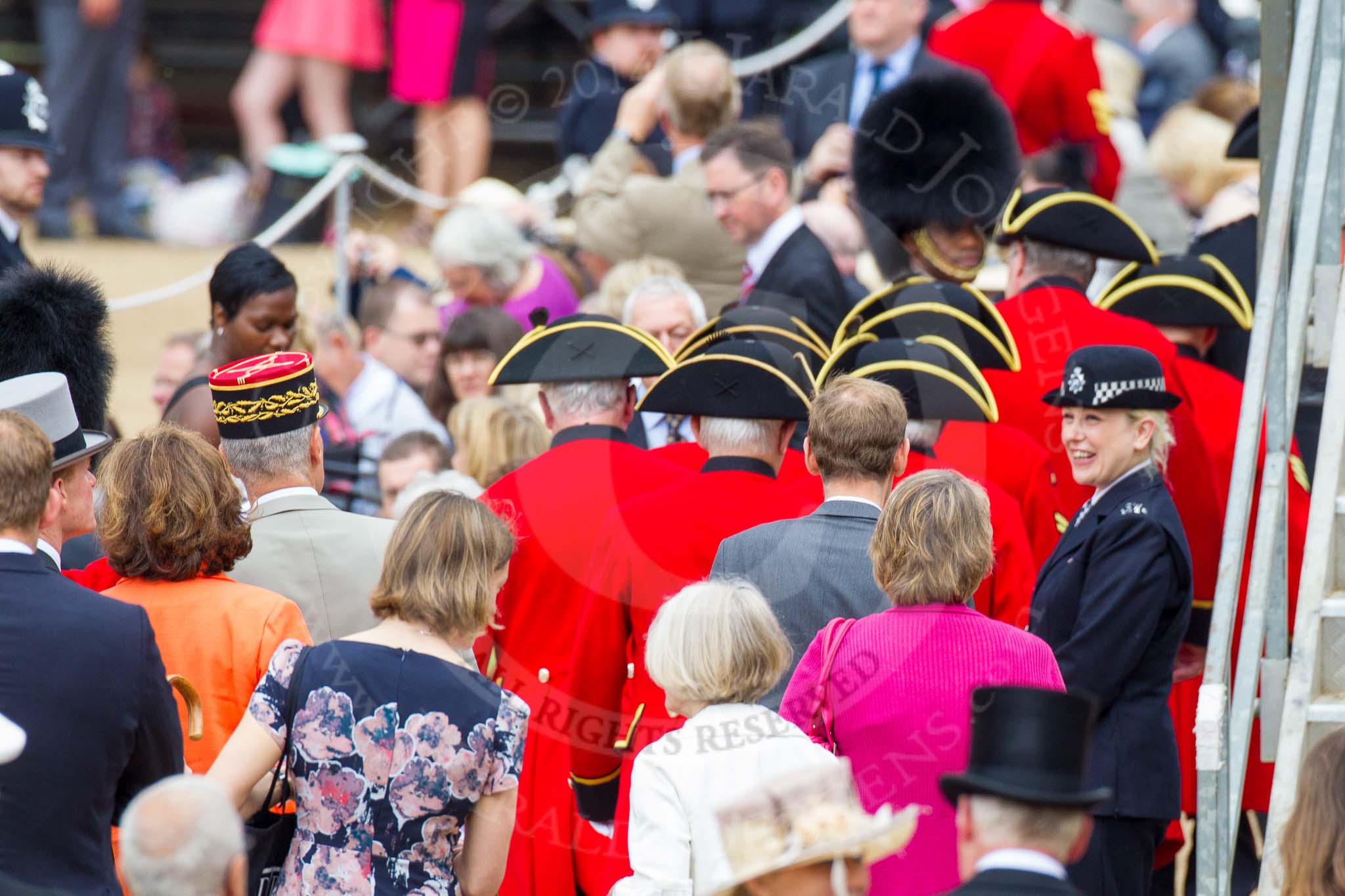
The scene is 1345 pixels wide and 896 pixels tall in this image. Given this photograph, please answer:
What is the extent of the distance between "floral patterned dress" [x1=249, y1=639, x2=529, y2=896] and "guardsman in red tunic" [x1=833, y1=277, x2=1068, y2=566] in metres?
1.83

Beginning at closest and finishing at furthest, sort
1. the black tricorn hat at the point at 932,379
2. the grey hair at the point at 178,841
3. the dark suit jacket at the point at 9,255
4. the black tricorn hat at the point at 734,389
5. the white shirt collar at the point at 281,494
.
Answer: the grey hair at the point at 178,841
the white shirt collar at the point at 281,494
the black tricorn hat at the point at 734,389
the black tricorn hat at the point at 932,379
the dark suit jacket at the point at 9,255

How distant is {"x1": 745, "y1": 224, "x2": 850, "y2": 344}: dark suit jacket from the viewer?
6.23m

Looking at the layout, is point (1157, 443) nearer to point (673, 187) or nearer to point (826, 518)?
point (826, 518)

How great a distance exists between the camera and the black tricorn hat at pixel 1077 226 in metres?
5.81

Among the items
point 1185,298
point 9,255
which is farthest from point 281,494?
point 1185,298

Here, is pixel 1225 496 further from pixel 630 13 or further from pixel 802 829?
pixel 630 13

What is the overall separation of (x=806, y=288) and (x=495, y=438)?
3.88ft

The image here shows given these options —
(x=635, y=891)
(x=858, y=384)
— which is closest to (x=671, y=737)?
(x=635, y=891)

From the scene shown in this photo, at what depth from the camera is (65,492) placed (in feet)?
12.7

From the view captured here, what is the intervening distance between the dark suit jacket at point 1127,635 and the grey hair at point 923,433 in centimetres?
50

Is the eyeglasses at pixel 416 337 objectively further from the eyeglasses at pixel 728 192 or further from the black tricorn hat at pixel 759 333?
the black tricorn hat at pixel 759 333

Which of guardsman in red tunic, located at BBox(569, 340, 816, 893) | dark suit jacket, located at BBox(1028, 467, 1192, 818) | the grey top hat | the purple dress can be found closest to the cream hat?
guardsman in red tunic, located at BBox(569, 340, 816, 893)

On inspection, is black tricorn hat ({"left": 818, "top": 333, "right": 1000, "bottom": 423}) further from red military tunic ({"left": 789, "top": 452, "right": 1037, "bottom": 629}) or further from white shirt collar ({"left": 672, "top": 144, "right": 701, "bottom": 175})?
white shirt collar ({"left": 672, "top": 144, "right": 701, "bottom": 175})

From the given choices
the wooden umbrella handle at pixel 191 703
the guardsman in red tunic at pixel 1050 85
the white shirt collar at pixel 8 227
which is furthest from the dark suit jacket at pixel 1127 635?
the guardsman in red tunic at pixel 1050 85
